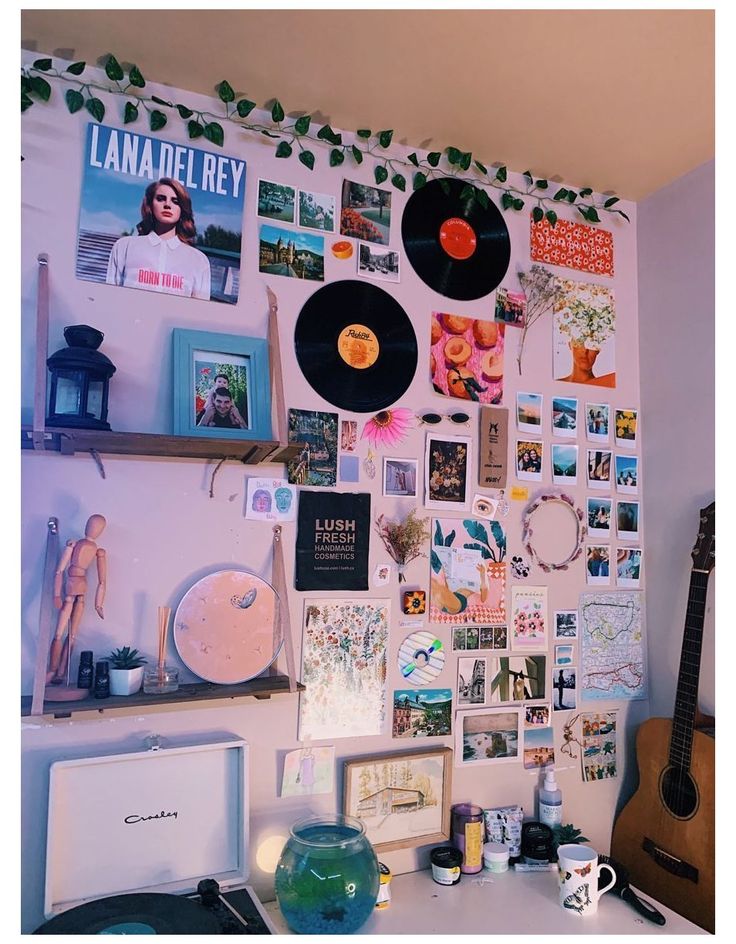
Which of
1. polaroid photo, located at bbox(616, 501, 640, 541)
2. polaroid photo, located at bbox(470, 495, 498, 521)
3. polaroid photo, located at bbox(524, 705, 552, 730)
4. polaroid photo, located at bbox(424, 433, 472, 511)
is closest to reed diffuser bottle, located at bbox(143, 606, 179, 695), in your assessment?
polaroid photo, located at bbox(424, 433, 472, 511)

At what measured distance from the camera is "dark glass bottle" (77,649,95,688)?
1245mm

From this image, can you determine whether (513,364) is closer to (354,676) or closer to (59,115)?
(354,676)

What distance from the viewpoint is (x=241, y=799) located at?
4.47 feet

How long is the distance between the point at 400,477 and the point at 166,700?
2.32ft

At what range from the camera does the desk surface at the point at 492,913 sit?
1323mm

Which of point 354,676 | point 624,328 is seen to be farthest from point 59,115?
point 624,328

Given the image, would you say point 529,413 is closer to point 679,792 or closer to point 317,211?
point 317,211

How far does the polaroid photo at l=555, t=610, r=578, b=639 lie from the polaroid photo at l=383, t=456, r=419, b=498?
53 centimetres

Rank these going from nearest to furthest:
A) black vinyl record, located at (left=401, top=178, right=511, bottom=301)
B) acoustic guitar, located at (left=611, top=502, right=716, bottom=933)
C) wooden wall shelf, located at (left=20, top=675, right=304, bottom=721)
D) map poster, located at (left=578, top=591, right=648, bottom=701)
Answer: wooden wall shelf, located at (left=20, top=675, right=304, bottom=721), acoustic guitar, located at (left=611, top=502, right=716, bottom=933), black vinyl record, located at (left=401, top=178, right=511, bottom=301), map poster, located at (left=578, top=591, right=648, bottom=701)

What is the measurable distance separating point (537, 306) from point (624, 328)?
0.31 meters

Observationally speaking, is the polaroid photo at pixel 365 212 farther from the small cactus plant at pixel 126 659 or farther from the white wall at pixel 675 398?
the small cactus plant at pixel 126 659

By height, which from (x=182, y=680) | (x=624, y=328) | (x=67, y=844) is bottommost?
(x=67, y=844)

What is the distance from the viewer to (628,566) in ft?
6.13

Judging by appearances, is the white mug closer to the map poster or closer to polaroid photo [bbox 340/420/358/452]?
the map poster
